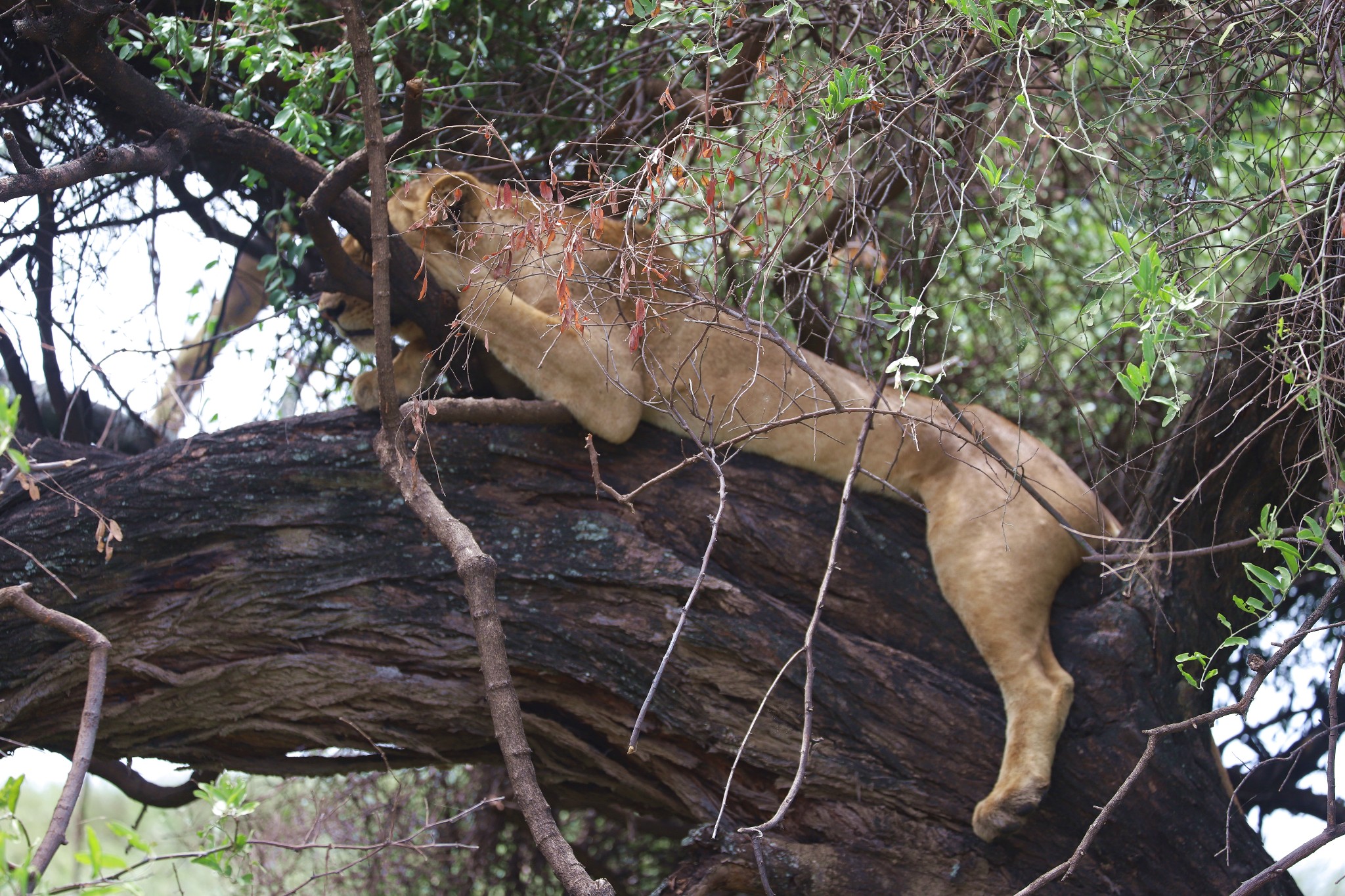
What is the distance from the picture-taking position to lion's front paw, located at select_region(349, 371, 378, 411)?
3.16 meters

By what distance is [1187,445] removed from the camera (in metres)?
2.96

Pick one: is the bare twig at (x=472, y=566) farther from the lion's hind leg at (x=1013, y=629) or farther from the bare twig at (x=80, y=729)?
the lion's hind leg at (x=1013, y=629)

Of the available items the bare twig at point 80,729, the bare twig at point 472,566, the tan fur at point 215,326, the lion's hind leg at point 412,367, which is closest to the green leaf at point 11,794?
the bare twig at point 80,729

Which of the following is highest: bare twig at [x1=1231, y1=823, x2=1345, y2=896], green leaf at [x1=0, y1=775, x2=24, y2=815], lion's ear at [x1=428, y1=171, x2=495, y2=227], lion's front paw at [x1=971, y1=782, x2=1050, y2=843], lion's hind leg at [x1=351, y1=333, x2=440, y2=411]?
lion's ear at [x1=428, y1=171, x2=495, y2=227]

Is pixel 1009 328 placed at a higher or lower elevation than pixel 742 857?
higher

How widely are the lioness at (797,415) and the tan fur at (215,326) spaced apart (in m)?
1.39

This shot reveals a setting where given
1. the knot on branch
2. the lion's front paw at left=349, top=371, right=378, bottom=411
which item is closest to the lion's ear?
the lion's front paw at left=349, top=371, right=378, bottom=411

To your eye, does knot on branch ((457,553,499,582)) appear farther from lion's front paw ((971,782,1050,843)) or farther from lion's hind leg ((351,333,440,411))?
lion's front paw ((971,782,1050,843))

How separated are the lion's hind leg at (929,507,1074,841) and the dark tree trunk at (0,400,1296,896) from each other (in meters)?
0.08

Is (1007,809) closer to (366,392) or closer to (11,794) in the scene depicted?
(366,392)

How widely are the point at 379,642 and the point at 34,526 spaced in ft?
3.23

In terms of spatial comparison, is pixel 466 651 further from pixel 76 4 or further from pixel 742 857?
pixel 76 4

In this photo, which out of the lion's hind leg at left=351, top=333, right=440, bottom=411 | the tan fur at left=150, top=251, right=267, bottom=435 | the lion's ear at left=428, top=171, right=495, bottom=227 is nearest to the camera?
the lion's ear at left=428, top=171, right=495, bottom=227

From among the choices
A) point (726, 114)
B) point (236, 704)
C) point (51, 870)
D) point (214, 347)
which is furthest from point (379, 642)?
point (51, 870)
